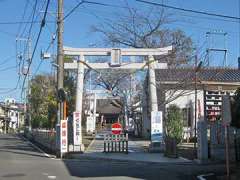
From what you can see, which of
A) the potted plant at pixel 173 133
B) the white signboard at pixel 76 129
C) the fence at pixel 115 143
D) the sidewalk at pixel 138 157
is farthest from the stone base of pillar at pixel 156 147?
the white signboard at pixel 76 129

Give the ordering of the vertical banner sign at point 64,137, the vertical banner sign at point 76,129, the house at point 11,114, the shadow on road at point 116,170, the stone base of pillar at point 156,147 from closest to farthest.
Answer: the shadow on road at point 116,170 < the vertical banner sign at point 64,137 < the vertical banner sign at point 76,129 < the stone base of pillar at point 156,147 < the house at point 11,114

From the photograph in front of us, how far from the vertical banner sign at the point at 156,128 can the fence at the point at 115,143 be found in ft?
4.98

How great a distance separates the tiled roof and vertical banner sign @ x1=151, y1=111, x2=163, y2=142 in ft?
33.1

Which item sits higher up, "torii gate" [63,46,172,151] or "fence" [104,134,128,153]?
"torii gate" [63,46,172,151]

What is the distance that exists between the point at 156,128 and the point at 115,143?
2310 millimetres

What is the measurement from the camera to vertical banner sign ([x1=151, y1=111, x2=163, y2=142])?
88.5ft

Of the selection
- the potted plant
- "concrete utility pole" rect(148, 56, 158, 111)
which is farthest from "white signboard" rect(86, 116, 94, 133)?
the potted plant

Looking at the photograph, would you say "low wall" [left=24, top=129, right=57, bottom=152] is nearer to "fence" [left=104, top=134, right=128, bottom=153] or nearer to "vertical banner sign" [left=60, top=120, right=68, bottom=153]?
"vertical banner sign" [left=60, top=120, right=68, bottom=153]

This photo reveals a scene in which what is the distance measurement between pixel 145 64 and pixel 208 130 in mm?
7740

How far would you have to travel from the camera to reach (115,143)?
1062 inches

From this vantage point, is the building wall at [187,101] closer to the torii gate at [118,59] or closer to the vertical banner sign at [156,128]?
the torii gate at [118,59]

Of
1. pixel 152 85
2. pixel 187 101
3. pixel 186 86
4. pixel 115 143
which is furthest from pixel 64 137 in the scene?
pixel 187 101

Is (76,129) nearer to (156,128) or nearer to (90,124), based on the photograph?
(156,128)

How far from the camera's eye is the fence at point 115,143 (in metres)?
26.5
